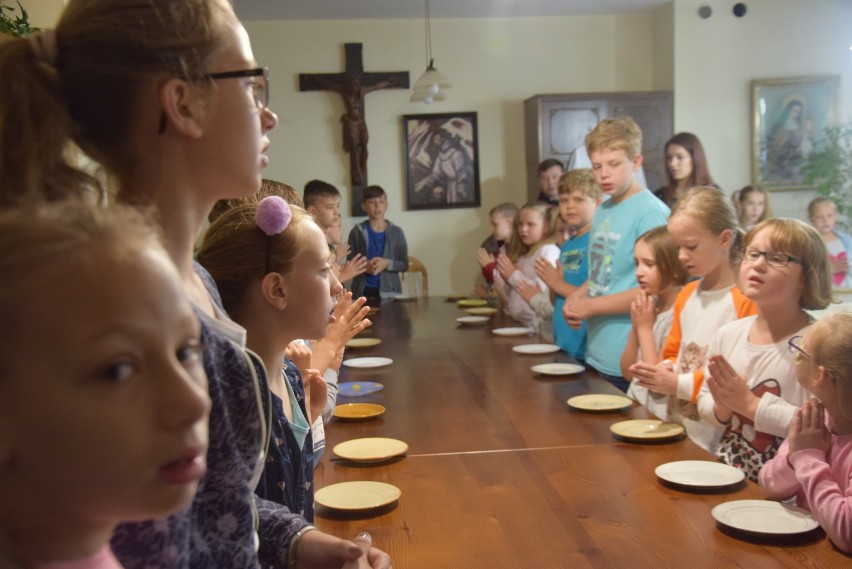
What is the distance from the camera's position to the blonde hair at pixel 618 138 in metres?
3.35

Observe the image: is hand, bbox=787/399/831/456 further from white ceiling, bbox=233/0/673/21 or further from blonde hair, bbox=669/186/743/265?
white ceiling, bbox=233/0/673/21

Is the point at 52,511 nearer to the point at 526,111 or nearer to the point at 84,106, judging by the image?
the point at 84,106

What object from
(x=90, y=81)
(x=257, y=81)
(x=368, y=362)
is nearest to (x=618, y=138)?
(x=368, y=362)

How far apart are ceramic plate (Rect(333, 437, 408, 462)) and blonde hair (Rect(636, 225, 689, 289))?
1.32m

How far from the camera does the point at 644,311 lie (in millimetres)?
2992

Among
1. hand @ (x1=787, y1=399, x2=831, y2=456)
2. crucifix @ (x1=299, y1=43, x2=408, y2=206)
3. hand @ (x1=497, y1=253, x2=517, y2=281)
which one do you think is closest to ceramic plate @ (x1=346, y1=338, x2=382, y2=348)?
hand @ (x1=497, y1=253, x2=517, y2=281)

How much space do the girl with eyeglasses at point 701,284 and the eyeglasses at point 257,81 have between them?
1.79m

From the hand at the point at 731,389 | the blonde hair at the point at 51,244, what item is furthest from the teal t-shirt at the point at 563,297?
the blonde hair at the point at 51,244

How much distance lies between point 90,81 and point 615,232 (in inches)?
108

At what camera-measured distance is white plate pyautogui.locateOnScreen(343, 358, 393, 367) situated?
3412 mm

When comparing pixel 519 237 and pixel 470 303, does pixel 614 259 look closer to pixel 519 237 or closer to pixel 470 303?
pixel 519 237

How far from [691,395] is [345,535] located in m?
1.28

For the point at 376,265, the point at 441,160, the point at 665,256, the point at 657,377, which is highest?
the point at 441,160

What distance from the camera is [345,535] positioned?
1665 millimetres
